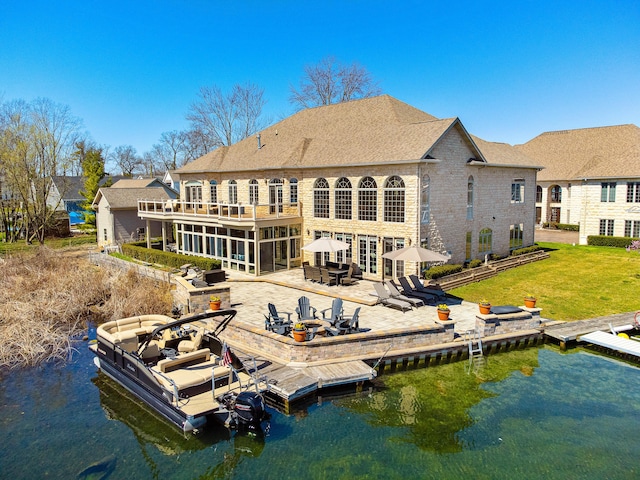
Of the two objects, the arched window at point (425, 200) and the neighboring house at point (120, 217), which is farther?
the neighboring house at point (120, 217)

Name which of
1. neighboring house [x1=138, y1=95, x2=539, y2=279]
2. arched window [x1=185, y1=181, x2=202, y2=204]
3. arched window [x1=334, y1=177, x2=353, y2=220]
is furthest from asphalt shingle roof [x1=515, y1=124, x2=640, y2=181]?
arched window [x1=185, y1=181, x2=202, y2=204]

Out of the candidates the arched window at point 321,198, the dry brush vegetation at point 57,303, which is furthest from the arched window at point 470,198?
the dry brush vegetation at point 57,303

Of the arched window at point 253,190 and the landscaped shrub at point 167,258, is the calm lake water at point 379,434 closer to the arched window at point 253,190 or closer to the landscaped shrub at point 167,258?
the landscaped shrub at point 167,258

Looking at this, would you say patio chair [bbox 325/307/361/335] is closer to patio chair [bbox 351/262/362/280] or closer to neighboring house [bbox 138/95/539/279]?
neighboring house [bbox 138/95/539/279]

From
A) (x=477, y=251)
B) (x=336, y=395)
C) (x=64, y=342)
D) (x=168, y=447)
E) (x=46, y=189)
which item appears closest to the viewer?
(x=168, y=447)

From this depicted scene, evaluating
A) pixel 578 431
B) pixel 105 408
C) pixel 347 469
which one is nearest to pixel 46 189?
pixel 105 408

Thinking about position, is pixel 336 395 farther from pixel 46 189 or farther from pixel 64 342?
pixel 46 189

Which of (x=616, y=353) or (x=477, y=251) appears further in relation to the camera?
(x=477, y=251)
